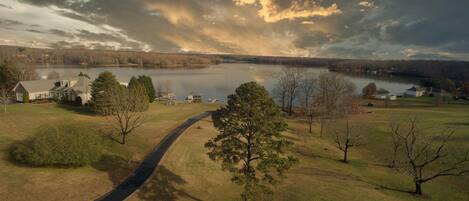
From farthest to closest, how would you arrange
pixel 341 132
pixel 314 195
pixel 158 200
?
pixel 341 132
pixel 314 195
pixel 158 200

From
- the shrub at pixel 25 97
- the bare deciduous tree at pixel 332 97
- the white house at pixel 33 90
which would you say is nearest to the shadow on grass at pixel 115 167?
the bare deciduous tree at pixel 332 97

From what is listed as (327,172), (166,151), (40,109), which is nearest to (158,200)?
(166,151)

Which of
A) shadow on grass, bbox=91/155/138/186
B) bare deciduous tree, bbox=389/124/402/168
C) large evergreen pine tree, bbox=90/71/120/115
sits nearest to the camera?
shadow on grass, bbox=91/155/138/186

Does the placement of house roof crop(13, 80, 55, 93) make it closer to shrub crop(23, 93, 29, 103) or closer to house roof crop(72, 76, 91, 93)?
shrub crop(23, 93, 29, 103)

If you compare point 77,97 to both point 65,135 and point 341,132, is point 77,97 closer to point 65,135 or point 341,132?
point 65,135

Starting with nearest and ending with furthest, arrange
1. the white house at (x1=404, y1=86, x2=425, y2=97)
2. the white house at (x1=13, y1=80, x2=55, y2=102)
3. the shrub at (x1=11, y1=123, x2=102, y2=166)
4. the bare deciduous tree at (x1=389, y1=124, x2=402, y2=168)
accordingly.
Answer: the shrub at (x1=11, y1=123, x2=102, y2=166) < the bare deciduous tree at (x1=389, y1=124, x2=402, y2=168) < the white house at (x1=13, y1=80, x2=55, y2=102) < the white house at (x1=404, y1=86, x2=425, y2=97)

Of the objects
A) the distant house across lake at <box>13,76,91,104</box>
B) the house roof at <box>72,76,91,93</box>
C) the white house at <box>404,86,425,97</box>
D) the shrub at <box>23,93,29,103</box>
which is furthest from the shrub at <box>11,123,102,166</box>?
the white house at <box>404,86,425,97</box>

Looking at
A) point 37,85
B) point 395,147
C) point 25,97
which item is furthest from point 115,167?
point 37,85
